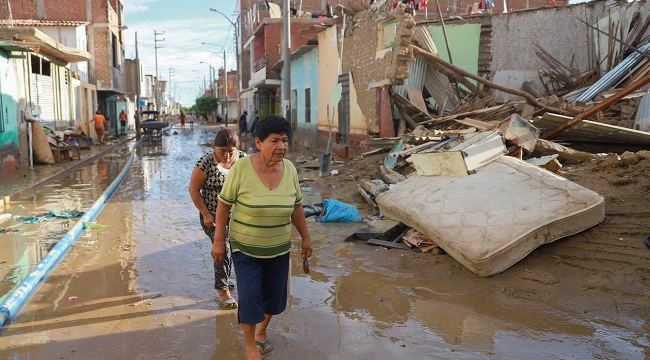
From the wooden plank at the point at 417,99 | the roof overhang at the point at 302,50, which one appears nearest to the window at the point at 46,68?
the roof overhang at the point at 302,50

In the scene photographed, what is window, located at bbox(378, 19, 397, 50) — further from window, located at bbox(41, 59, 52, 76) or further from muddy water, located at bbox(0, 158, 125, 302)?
window, located at bbox(41, 59, 52, 76)

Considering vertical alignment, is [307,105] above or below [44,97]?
below

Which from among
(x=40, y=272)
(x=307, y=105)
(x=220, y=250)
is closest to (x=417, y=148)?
(x=40, y=272)

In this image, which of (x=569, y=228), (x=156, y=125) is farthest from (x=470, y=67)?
(x=156, y=125)

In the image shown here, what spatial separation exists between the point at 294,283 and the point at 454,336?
182 cm

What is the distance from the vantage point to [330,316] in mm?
4301

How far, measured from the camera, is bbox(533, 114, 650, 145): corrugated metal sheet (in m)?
Result: 7.65

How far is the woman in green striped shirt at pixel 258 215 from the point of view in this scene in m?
3.19

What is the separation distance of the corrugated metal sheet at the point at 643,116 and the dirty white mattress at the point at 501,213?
13.1ft

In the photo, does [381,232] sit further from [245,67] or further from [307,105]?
[245,67]

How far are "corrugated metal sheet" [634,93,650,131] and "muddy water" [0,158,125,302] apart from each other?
9102 mm

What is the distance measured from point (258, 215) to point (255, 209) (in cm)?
4

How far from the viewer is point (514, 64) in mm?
15414

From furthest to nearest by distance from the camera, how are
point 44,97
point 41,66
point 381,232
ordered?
1. point 44,97
2. point 41,66
3. point 381,232
